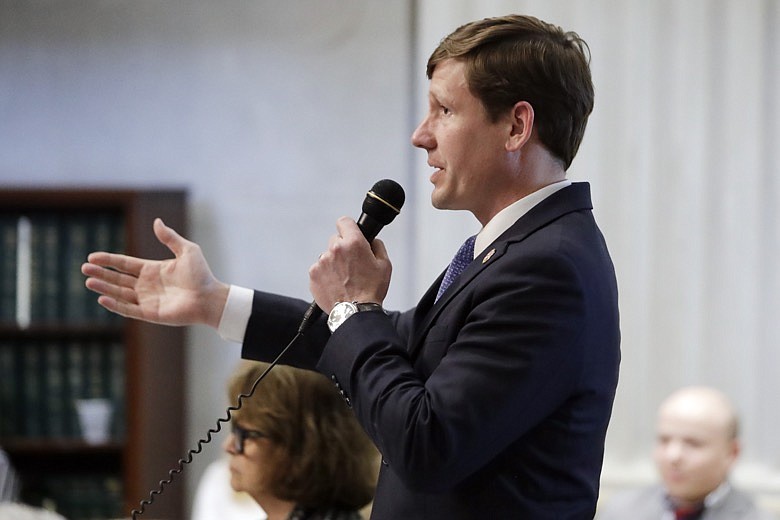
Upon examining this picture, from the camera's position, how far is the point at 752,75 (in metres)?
4.15

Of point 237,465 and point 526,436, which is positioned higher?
point 526,436

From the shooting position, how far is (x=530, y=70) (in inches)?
60.6

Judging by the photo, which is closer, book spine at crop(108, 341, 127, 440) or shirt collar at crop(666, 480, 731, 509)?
shirt collar at crop(666, 480, 731, 509)

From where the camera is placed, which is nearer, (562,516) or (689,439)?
(562,516)

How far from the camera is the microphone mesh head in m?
1.60

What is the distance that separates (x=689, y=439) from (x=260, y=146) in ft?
7.21

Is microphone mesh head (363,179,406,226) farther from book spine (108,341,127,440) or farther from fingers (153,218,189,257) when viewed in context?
book spine (108,341,127,440)

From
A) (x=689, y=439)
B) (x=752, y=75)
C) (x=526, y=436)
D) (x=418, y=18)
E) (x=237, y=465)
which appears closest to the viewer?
(x=526, y=436)

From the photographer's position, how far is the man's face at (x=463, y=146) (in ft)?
5.09

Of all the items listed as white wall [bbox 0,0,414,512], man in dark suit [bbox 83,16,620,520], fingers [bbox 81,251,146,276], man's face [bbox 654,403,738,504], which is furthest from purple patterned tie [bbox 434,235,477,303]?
white wall [bbox 0,0,414,512]

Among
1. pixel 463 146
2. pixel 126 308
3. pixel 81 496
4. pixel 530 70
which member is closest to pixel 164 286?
pixel 126 308

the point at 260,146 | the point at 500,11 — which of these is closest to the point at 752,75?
the point at 500,11

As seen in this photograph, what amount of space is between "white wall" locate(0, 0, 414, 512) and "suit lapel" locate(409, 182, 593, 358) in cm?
295

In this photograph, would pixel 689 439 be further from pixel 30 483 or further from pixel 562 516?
pixel 30 483
